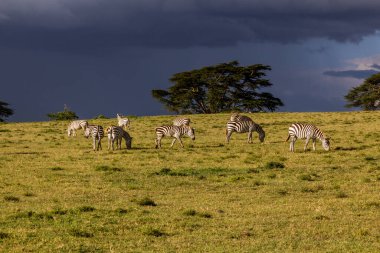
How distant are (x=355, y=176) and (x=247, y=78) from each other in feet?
187

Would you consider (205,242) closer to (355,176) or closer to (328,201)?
(328,201)

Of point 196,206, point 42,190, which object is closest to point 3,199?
point 42,190

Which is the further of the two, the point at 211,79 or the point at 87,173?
the point at 211,79

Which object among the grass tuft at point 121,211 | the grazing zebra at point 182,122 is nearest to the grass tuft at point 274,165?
the grass tuft at point 121,211

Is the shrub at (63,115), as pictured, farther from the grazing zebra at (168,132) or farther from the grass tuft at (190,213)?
the grass tuft at (190,213)

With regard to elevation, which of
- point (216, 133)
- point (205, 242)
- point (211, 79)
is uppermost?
point (211, 79)

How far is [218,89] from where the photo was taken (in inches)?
3125

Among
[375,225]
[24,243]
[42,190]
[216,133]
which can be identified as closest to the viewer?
[24,243]

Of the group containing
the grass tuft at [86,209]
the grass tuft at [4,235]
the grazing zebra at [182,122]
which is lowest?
the grass tuft at [4,235]

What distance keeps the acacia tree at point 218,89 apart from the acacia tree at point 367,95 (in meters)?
8.87

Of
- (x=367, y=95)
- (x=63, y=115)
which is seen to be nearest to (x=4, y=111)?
(x=63, y=115)

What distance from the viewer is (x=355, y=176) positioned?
23344 millimetres

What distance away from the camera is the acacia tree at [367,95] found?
250ft

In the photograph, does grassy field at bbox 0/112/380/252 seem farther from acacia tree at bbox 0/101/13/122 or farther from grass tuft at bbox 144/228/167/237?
acacia tree at bbox 0/101/13/122
